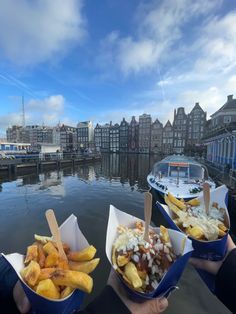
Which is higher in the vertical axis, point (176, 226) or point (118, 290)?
point (176, 226)

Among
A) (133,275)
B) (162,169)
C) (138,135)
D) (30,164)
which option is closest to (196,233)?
(133,275)

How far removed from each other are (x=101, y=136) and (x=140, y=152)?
85.6ft

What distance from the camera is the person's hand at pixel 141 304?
1.41 m

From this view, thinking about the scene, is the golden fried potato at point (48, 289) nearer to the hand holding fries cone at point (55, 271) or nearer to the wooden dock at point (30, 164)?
the hand holding fries cone at point (55, 271)

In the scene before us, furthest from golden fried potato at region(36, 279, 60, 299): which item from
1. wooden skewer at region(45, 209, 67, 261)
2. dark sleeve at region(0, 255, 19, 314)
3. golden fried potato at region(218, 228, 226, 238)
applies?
golden fried potato at region(218, 228, 226, 238)

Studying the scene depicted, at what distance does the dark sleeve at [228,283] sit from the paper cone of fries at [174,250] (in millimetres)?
383

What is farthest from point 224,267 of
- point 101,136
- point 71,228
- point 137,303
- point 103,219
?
point 101,136

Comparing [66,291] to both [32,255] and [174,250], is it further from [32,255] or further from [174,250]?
[174,250]

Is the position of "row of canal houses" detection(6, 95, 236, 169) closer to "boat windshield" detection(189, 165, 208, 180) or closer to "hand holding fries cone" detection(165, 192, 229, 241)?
"boat windshield" detection(189, 165, 208, 180)

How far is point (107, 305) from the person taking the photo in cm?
137

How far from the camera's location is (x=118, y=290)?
149cm

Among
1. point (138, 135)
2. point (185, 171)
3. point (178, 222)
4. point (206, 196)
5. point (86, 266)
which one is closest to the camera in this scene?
point (86, 266)

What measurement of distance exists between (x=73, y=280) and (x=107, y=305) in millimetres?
323

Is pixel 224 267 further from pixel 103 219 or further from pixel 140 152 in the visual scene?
pixel 140 152
